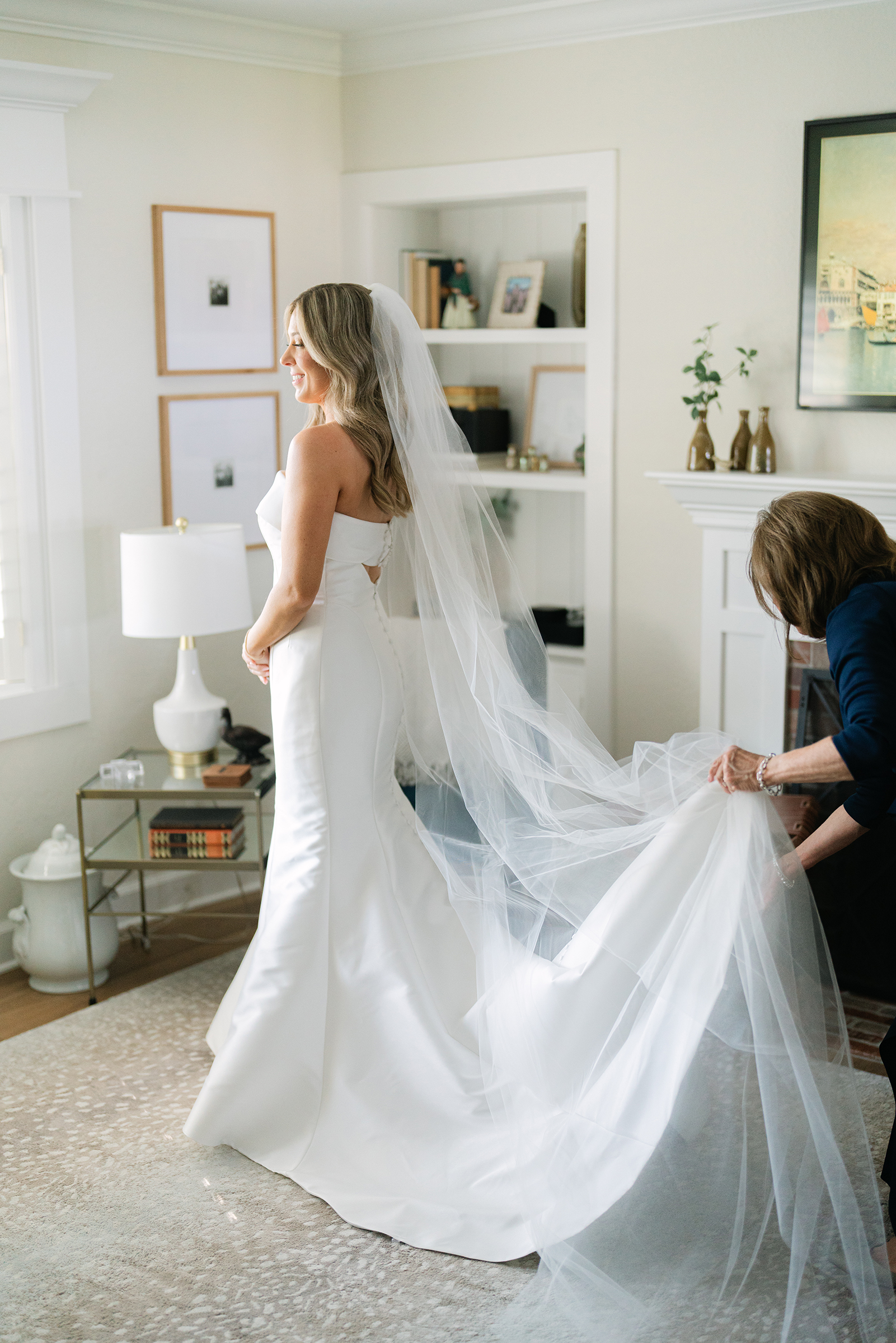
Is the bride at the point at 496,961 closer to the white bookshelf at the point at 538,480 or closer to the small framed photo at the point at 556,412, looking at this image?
the white bookshelf at the point at 538,480

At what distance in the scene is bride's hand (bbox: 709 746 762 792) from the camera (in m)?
2.27

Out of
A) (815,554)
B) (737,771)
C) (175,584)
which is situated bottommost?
(737,771)

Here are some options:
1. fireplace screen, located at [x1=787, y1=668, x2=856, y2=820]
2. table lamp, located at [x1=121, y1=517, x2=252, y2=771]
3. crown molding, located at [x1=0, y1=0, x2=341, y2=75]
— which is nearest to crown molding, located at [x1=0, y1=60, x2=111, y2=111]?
crown molding, located at [x1=0, y1=0, x2=341, y2=75]

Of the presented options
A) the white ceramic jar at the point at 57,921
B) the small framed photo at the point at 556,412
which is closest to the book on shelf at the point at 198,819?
the white ceramic jar at the point at 57,921

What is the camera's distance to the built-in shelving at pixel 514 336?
401 centimetres

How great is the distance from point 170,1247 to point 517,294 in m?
3.14

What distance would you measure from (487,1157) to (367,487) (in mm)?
1348

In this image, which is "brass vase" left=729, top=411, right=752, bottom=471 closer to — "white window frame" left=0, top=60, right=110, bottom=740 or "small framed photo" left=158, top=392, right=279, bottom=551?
"small framed photo" left=158, top=392, right=279, bottom=551

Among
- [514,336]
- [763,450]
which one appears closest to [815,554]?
[763,450]

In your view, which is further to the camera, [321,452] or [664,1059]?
[321,452]

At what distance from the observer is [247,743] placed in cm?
371

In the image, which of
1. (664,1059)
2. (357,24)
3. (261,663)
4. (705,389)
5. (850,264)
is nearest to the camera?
(664,1059)

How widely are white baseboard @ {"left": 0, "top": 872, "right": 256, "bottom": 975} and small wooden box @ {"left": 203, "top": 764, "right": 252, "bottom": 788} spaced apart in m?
0.70

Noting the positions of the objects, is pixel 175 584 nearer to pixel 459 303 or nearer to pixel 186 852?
pixel 186 852
